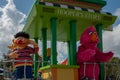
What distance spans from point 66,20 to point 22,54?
83.6 inches

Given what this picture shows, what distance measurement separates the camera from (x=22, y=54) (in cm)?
824

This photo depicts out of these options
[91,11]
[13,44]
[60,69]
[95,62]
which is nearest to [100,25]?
[91,11]

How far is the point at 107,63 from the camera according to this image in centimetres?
873

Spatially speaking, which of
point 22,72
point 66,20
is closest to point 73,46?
point 66,20

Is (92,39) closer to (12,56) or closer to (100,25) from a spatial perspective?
(100,25)

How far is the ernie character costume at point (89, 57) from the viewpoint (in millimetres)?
8608

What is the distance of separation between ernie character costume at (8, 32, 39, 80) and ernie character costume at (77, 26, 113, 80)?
1.48 metres

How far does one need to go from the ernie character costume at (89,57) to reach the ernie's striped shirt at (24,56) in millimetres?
1482

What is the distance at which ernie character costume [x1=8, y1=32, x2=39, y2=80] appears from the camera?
8.10 metres

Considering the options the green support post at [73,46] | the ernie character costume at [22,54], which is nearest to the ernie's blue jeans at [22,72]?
the ernie character costume at [22,54]

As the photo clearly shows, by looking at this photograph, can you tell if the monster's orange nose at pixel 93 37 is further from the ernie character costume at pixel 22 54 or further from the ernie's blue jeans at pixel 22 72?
the ernie's blue jeans at pixel 22 72

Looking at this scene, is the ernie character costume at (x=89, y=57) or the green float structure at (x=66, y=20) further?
the ernie character costume at (x=89, y=57)

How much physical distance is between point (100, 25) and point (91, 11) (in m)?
0.75

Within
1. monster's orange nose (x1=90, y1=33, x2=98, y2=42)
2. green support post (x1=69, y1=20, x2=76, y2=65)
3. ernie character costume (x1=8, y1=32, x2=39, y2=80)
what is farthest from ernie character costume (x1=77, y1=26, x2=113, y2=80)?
ernie character costume (x1=8, y1=32, x2=39, y2=80)
